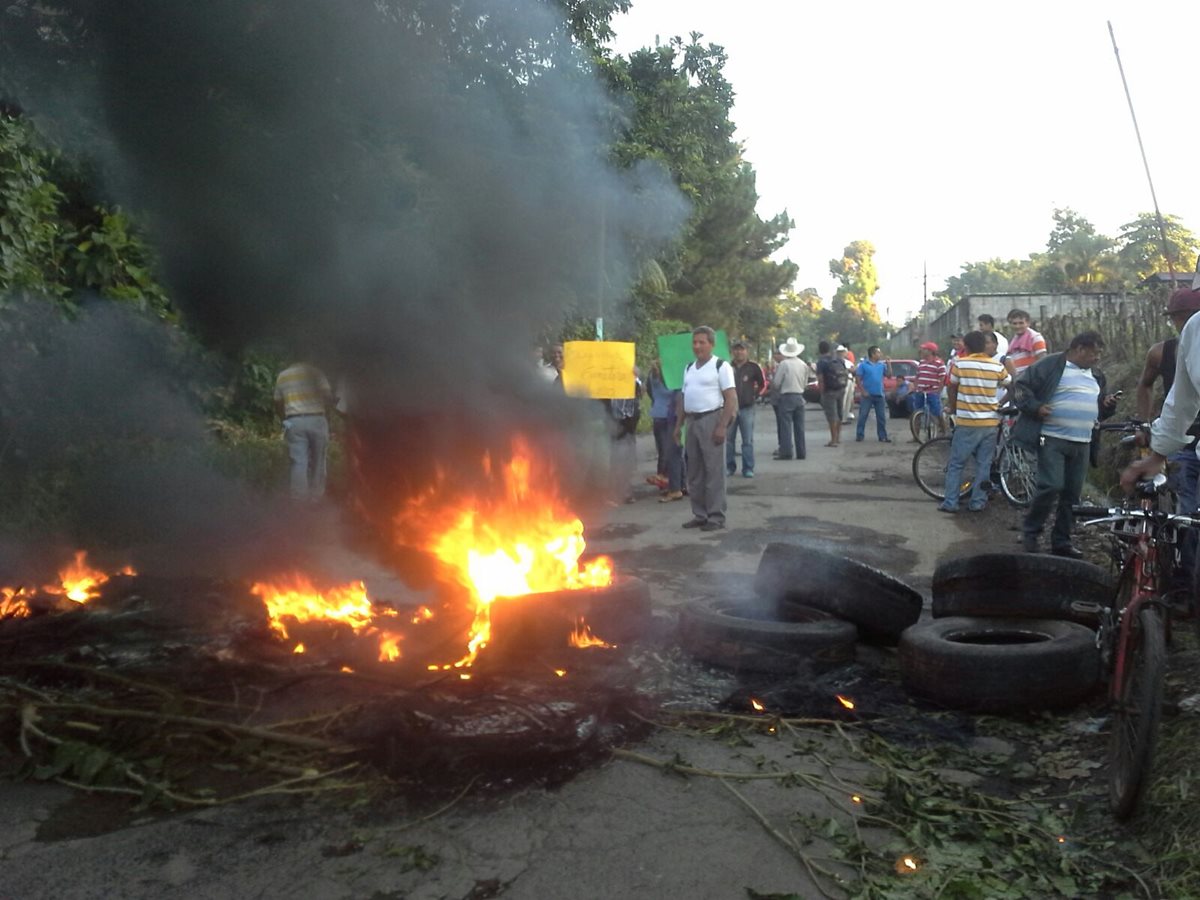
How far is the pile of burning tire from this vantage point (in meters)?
4.59

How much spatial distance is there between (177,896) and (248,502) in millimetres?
7976

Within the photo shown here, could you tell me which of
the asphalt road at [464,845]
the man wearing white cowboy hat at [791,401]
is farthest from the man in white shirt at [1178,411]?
the man wearing white cowboy hat at [791,401]

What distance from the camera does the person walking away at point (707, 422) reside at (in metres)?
9.34

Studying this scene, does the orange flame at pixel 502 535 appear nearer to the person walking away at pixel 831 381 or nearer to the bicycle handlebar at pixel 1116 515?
the bicycle handlebar at pixel 1116 515

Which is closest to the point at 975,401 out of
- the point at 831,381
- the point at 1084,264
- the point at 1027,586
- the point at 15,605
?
the point at 1027,586

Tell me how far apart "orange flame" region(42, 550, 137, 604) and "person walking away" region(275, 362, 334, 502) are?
2609mm

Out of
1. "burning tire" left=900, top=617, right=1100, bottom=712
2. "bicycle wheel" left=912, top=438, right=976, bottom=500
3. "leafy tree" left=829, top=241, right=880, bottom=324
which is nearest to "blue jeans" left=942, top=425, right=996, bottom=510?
"bicycle wheel" left=912, top=438, right=976, bottom=500

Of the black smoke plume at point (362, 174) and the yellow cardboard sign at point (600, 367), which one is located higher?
the black smoke plume at point (362, 174)

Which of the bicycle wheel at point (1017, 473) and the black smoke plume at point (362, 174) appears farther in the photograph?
the bicycle wheel at point (1017, 473)

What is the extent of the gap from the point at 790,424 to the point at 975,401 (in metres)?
6.12

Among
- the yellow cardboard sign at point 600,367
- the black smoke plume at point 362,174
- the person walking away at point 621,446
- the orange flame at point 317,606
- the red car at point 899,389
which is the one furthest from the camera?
the red car at point 899,389

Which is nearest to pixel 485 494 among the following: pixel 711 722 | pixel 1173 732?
pixel 711 722

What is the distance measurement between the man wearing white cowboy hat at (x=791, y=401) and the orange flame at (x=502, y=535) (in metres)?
9.14

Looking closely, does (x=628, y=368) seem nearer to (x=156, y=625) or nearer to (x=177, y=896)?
(x=156, y=625)
